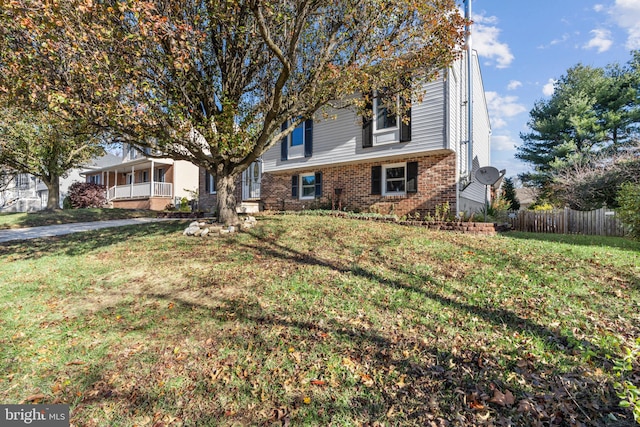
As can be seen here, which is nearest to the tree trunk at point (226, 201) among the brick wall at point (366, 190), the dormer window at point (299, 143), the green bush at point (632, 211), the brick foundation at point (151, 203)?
the brick wall at point (366, 190)

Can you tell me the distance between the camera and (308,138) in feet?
45.4

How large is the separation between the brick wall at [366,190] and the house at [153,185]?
314 inches

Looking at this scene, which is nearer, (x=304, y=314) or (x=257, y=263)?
(x=304, y=314)

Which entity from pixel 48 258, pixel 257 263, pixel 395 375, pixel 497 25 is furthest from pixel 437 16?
pixel 48 258

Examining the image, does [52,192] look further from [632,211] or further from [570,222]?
[570,222]

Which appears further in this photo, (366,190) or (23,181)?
(23,181)

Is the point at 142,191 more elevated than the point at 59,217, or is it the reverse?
the point at 142,191

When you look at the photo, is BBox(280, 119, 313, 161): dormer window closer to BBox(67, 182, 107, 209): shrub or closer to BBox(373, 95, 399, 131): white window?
BBox(373, 95, 399, 131): white window

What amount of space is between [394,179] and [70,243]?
11.0 metres

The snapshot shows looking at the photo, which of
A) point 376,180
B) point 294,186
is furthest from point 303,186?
point 376,180

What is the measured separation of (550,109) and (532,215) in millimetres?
16535

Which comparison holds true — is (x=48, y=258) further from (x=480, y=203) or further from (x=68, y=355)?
(x=480, y=203)

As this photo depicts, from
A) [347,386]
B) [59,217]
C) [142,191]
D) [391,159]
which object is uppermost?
[391,159]

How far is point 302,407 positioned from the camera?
2395 millimetres
